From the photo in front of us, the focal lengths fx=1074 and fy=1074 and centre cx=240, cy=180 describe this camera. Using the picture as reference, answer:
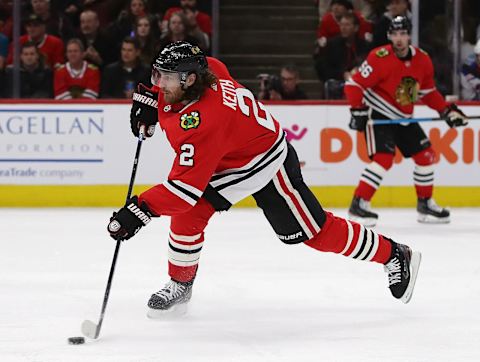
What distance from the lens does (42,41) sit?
7.11m

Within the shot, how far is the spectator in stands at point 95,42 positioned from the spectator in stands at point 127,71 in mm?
82

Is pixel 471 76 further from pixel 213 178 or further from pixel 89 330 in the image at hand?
pixel 89 330

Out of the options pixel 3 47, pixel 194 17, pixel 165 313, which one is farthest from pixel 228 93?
pixel 3 47

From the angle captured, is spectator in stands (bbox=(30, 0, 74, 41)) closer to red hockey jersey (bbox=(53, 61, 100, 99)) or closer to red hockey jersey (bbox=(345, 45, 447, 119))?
red hockey jersey (bbox=(53, 61, 100, 99))

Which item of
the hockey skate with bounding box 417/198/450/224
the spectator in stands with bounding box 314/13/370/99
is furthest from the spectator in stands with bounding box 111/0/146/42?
the hockey skate with bounding box 417/198/450/224

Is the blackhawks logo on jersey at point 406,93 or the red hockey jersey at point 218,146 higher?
the red hockey jersey at point 218,146

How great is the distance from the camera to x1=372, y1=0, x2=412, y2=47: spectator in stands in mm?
7086

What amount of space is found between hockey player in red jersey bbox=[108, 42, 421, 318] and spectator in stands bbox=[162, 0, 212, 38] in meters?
3.69

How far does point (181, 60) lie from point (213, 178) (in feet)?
1.31

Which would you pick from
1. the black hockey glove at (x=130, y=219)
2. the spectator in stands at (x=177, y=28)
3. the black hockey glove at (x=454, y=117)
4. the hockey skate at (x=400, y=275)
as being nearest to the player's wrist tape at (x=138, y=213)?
the black hockey glove at (x=130, y=219)

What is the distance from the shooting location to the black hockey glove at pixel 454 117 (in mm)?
5746

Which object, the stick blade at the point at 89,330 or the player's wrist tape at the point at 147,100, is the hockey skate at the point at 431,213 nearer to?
the player's wrist tape at the point at 147,100

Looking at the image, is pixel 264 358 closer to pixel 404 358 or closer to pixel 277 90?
pixel 404 358

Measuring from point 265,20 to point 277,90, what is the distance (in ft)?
3.15
